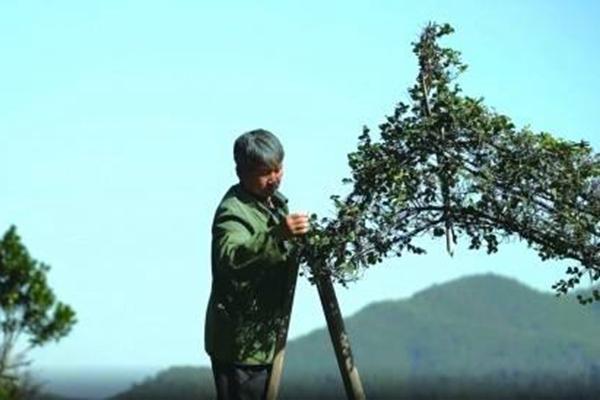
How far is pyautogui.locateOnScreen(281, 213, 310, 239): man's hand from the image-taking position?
5570 mm

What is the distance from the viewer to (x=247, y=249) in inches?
222

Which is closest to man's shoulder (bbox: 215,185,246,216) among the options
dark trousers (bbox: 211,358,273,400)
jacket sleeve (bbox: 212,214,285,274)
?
jacket sleeve (bbox: 212,214,285,274)

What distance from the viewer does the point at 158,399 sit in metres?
23.5

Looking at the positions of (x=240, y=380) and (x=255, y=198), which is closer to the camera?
(x=240, y=380)

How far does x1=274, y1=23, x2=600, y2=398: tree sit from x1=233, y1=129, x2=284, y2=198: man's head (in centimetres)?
29

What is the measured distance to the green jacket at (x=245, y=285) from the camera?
5.65m

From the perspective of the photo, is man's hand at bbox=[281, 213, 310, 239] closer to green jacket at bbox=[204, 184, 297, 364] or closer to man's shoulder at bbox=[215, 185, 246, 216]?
green jacket at bbox=[204, 184, 297, 364]

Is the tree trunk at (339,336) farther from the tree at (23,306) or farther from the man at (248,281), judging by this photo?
the tree at (23,306)

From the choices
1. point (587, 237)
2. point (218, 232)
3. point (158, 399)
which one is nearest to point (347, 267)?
point (218, 232)

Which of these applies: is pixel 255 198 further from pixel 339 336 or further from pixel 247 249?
pixel 339 336

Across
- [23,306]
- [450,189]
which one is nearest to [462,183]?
[450,189]

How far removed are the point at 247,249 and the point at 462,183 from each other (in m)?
1.03

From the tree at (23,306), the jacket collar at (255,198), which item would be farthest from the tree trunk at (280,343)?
the tree at (23,306)

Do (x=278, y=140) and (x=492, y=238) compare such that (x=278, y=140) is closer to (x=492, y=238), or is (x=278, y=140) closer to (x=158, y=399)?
(x=492, y=238)
